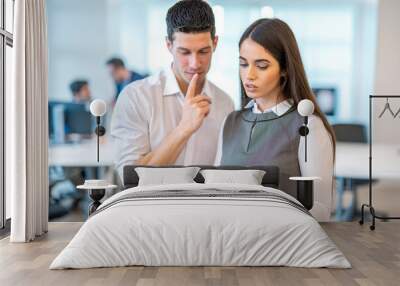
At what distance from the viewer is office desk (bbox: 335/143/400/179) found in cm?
717

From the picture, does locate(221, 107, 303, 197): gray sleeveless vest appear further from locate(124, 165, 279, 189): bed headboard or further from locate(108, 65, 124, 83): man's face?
locate(108, 65, 124, 83): man's face

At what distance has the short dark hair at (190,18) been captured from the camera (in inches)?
281

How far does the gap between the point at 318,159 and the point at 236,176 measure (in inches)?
42.0

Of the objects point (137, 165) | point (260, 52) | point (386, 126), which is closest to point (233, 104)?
point (260, 52)

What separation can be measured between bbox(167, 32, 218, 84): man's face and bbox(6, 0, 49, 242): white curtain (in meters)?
1.53

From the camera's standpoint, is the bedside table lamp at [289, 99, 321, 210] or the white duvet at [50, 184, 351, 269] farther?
the bedside table lamp at [289, 99, 321, 210]

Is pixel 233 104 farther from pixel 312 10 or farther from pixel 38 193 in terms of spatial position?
pixel 38 193

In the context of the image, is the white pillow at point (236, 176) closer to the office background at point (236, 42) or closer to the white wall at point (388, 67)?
the office background at point (236, 42)

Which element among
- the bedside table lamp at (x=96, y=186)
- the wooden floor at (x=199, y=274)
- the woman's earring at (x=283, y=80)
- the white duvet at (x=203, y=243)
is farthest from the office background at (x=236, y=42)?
the white duvet at (x=203, y=243)

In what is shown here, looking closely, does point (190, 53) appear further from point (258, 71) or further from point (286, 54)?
point (286, 54)

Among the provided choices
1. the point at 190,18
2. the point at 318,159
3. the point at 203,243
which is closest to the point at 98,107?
the point at 190,18

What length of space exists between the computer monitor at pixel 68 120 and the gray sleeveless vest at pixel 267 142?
1.59 metres

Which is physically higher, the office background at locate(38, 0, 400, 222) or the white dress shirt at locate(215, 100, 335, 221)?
the office background at locate(38, 0, 400, 222)

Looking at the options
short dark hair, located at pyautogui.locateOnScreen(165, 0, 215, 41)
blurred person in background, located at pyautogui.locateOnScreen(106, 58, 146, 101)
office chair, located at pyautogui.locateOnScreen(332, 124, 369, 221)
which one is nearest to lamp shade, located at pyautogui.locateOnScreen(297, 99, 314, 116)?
office chair, located at pyautogui.locateOnScreen(332, 124, 369, 221)
